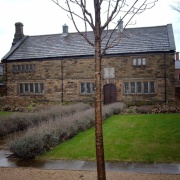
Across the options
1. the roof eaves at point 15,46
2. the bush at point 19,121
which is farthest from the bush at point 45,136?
the roof eaves at point 15,46

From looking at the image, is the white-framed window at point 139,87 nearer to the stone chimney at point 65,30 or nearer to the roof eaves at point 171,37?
the roof eaves at point 171,37

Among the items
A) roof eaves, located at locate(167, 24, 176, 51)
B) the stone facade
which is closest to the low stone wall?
the stone facade

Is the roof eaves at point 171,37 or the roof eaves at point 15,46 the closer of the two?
the roof eaves at point 171,37

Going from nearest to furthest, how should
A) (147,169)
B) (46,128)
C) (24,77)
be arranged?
(147,169) → (46,128) → (24,77)

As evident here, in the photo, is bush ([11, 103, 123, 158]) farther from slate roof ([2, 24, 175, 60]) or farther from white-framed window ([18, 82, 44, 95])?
white-framed window ([18, 82, 44, 95])

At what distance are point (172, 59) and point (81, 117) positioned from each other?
13112 millimetres

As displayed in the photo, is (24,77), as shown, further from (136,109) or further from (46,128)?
(46,128)

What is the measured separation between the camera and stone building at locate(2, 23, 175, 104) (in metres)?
23.0

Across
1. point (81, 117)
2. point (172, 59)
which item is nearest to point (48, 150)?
point (81, 117)

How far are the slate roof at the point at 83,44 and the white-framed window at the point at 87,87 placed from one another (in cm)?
301

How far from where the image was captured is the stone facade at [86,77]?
22812 millimetres

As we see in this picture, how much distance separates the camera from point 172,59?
74.0 ft

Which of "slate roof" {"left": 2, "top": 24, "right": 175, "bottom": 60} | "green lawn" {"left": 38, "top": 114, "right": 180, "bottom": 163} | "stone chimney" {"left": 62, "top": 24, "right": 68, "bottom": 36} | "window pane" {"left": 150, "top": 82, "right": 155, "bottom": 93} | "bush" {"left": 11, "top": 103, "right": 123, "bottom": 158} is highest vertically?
"stone chimney" {"left": 62, "top": 24, "right": 68, "bottom": 36}

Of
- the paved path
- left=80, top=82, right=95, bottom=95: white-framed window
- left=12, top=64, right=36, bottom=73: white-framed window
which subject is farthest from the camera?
left=12, top=64, right=36, bottom=73: white-framed window
